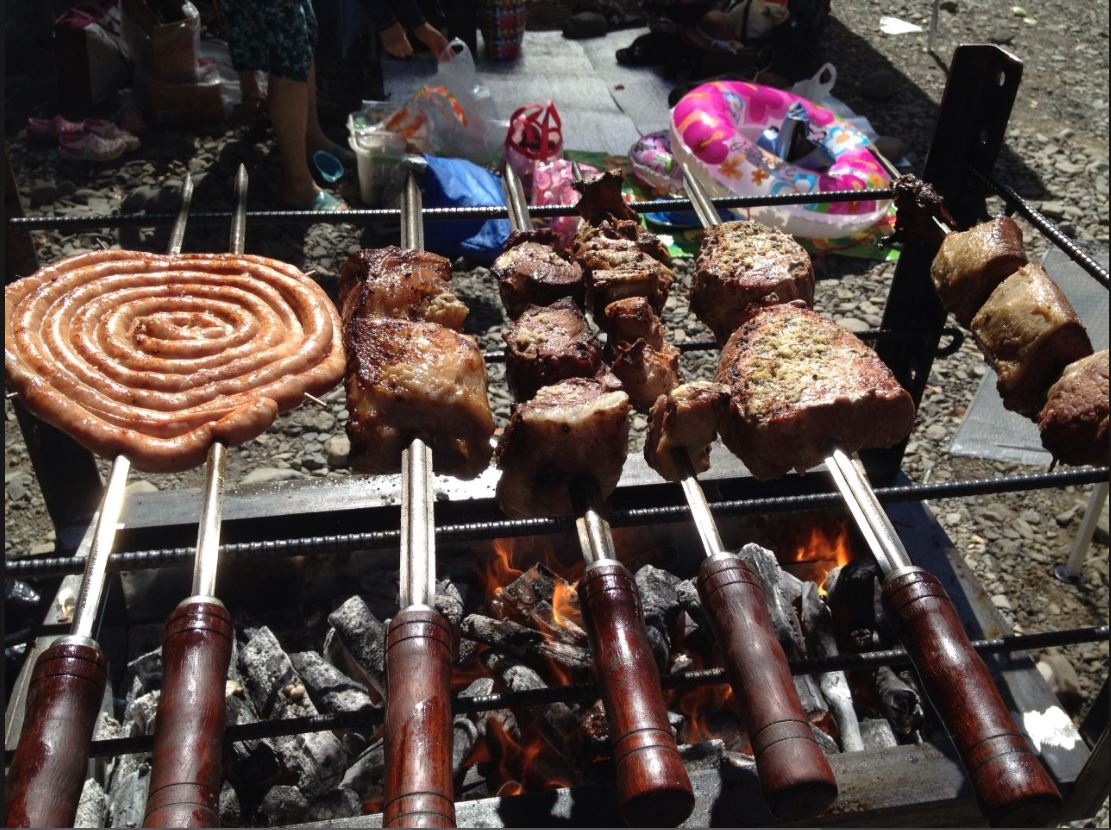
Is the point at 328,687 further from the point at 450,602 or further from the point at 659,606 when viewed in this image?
the point at 659,606

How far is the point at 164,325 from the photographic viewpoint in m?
2.47

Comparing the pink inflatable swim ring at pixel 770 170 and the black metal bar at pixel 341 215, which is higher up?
the pink inflatable swim ring at pixel 770 170

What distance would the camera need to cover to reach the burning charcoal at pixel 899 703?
3117 mm

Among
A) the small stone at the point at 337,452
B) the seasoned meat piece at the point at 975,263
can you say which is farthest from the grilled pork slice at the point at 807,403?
the small stone at the point at 337,452

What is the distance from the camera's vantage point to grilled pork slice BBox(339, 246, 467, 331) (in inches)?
103

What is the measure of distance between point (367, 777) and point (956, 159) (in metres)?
2.80

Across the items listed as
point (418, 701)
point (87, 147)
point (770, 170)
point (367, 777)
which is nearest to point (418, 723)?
point (418, 701)

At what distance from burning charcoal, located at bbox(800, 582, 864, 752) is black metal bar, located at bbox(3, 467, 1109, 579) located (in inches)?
40.4

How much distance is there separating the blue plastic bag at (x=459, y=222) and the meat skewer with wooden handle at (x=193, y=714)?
5046 millimetres

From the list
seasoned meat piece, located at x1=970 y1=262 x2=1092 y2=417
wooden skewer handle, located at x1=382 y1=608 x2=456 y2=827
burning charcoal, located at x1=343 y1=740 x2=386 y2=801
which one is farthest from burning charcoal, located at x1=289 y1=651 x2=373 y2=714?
seasoned meat piece, located at x1=970 y1=262 x2=1092 y2=417

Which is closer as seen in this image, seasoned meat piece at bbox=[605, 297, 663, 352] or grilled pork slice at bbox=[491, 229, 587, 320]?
seasoned meat piece at bbox=[605, 297, 663, 352]

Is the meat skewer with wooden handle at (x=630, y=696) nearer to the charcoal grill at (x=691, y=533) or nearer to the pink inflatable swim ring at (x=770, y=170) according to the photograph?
the charcoal grill at (x=691, y=533)

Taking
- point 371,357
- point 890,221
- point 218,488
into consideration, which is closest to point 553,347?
point 371,357

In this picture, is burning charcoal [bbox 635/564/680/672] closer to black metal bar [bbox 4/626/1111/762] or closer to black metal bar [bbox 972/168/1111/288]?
black metal bar [bbox 4/626/1111/762]
